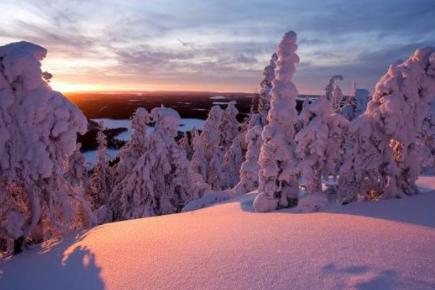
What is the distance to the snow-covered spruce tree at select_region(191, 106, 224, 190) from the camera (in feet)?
120

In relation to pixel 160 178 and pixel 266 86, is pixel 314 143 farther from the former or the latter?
pixel 266 86

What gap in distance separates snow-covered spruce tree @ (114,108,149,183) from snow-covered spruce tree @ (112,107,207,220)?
8.37 ft

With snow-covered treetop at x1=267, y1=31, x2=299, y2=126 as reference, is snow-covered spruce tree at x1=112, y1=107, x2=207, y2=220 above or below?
below

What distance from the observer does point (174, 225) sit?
10.2 m

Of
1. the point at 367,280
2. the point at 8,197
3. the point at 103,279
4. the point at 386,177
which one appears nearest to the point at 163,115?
the point at 8,197

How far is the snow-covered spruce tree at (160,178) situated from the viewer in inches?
888

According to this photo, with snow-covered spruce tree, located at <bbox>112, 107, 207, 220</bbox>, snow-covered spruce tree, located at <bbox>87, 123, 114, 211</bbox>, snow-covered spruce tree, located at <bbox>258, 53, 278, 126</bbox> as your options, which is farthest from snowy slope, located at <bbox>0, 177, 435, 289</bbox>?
snow-covered spruce tree, located at <bbox>258, 53, 278, 126</bbox>

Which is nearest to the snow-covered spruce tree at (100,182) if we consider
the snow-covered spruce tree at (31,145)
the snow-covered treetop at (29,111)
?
the snow-covered spruce tree at (31,145)

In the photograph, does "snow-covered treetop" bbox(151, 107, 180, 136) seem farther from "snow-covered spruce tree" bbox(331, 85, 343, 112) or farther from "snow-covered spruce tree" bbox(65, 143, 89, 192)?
"snow-covered spruce tree" bbox(331, 85, 343, 112)

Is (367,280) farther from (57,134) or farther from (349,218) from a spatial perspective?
(57,134)

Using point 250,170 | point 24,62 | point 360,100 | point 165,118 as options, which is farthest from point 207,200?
point 360,100

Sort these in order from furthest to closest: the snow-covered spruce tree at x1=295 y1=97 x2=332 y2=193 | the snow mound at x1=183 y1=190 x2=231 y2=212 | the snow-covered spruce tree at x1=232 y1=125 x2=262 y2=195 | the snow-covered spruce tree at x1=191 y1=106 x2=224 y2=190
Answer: the snow-covered spruce tree at x1=191 y1=106 x2=224 y2=190
the snow-covered spruce tree at x1=232 y1=125 x2=262 y2=195
the snow mound at x1=183 y1=190 x2=231 y2=212
the snow-covered spruce tree at x1=295 y1=97 x2=332 y2=193

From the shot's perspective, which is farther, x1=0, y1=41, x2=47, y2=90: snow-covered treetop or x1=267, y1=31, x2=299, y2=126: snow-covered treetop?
x1=267, y1=31, x2=299, y2=126: snow-covered treetop

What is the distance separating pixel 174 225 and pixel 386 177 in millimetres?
6809
